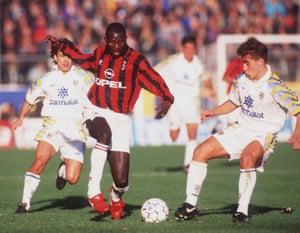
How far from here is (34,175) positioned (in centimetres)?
1045

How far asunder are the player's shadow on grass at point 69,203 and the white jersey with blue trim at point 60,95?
1.19 meters

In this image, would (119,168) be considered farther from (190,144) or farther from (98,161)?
(190,144)

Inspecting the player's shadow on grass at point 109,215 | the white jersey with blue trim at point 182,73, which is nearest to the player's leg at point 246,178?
the player's shadow on grass at point 109,215

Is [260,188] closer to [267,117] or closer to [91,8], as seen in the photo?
[267,117]

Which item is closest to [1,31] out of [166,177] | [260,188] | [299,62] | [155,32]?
[155,32]

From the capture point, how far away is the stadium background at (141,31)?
2138 centimetres

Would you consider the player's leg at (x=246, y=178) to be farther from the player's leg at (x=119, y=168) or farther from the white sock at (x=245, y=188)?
the player's leg at (x=119, y=168)

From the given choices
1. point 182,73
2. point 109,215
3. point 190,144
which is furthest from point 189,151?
point 109,215

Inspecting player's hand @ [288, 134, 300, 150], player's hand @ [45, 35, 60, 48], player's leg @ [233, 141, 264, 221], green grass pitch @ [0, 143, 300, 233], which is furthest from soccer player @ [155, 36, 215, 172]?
player's hand @ [288, 134, 300, 150]

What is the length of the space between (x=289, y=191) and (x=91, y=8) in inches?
579

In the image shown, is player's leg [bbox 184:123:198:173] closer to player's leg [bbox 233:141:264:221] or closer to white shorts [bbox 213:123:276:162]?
white shorts [bbox 213:123:276:162]

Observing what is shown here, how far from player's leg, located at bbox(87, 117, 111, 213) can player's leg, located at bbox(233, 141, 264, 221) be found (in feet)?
4.99

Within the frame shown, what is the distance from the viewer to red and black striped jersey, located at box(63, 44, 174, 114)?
9766mm

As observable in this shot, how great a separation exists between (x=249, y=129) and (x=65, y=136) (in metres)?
2.50
